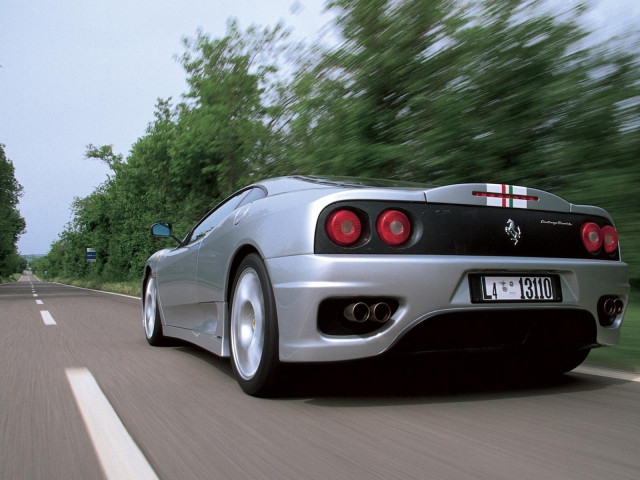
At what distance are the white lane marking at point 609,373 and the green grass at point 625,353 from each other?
178mm

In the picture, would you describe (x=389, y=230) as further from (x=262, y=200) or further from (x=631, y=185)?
(x=631, y=185)

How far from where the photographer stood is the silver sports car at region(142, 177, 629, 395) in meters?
3.02

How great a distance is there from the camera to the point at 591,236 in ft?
11.9

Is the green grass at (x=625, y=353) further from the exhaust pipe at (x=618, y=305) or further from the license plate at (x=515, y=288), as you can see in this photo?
the license plate at (x=515, y=288)

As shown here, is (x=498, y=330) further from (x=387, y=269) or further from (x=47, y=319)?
Answer: (x=47, y=319)

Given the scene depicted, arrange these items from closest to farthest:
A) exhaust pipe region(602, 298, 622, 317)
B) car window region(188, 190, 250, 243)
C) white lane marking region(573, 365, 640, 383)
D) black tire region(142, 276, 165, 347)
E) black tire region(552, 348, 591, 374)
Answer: exhaust pipe region(602, 298, 622, 317)
black tire region(552, 348, 591, 374)
white lane marking region(573, 365, 640, 383)
car window region(188, 190, 250, 243)
black tire region(142, 276, 165, 347)

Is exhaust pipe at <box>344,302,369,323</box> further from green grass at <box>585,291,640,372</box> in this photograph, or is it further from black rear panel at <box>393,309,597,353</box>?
green grass at <box>585,291,640,372</box>

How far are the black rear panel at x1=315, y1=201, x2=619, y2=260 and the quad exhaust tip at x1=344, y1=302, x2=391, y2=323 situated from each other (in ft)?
0.84

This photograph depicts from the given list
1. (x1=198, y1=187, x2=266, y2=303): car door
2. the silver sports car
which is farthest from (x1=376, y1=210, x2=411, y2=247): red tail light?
(x1=198, y1=187, x2=266, y2=303): car door

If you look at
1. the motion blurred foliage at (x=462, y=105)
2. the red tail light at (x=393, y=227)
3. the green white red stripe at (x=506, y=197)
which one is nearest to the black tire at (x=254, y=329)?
the red tail light at (x=393, y=227)

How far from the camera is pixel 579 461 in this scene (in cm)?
234

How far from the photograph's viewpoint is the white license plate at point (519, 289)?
10.4 feet

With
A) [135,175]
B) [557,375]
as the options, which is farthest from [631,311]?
[135,175]

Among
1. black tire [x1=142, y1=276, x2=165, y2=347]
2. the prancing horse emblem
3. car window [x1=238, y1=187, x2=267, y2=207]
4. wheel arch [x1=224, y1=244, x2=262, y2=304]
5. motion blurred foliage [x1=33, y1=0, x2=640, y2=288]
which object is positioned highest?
motion blurred foliage [x1=33, y1=0, x2=640, y2=288]
